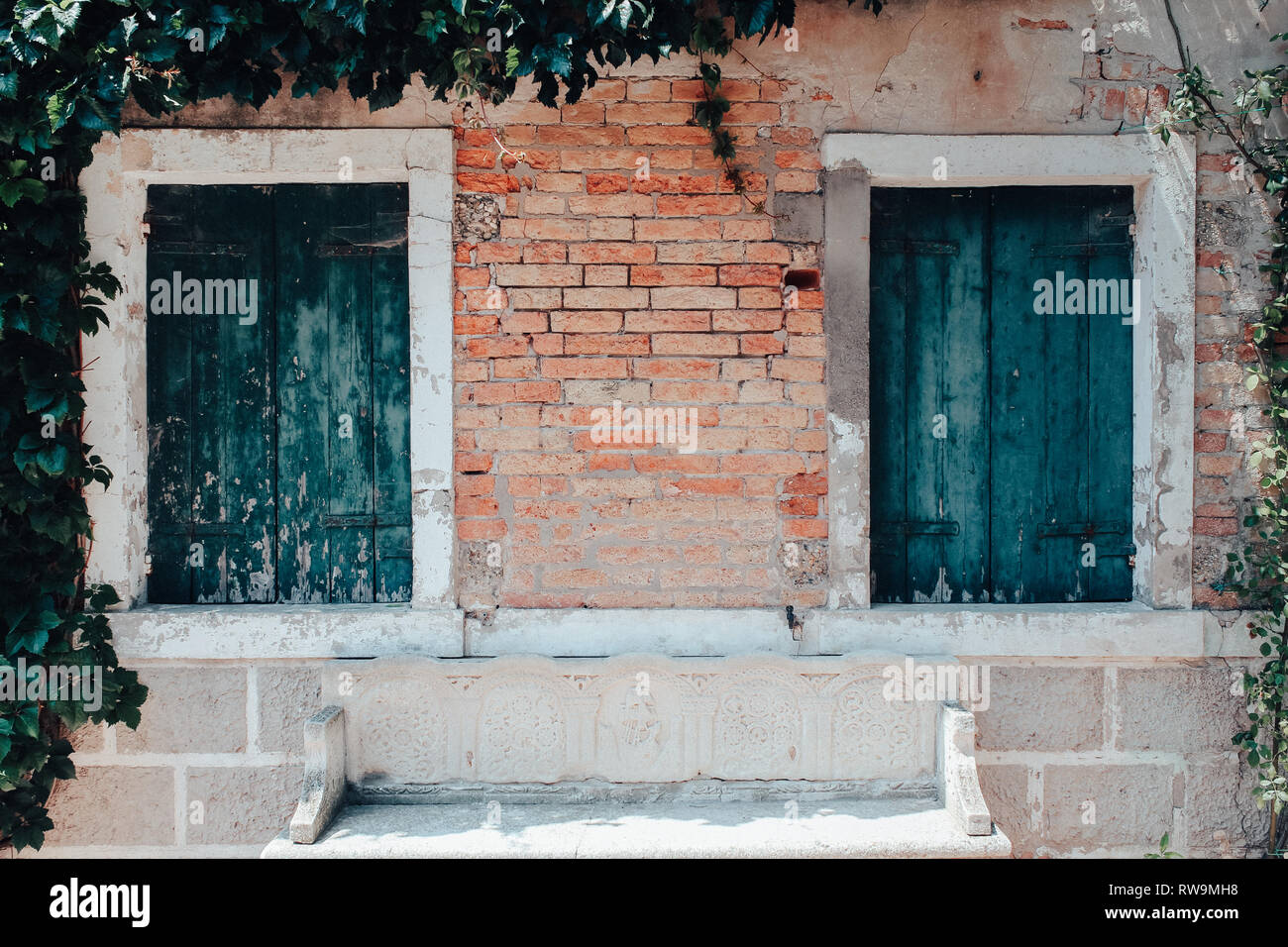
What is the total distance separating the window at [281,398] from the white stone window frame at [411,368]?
17cm

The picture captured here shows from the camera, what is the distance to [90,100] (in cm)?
297

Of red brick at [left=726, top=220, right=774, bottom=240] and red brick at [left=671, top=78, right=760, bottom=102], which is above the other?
red brick at [left=671, top=78, right=760, bottom=102]

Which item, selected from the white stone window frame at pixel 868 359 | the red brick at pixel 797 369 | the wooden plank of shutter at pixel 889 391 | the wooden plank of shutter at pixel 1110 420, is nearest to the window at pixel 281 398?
the red brick at pixel 797 369

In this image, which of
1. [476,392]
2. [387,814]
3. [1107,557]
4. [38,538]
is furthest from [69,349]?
[1107,557]

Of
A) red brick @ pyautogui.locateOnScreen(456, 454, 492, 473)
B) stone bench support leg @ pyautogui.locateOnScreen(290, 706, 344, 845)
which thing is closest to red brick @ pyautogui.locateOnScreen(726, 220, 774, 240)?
red brick @ pyautogui.locateOnScreen(456, 454, 492, 473)

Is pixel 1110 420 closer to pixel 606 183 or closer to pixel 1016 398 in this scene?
pixel 1016 398

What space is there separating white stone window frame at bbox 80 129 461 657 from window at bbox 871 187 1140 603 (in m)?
1.74

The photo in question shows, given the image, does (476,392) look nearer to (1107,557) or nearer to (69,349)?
(69,349)

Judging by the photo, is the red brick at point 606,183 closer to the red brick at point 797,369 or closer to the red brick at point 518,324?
the red brick at point 518,324

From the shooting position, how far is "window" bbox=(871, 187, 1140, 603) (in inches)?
144

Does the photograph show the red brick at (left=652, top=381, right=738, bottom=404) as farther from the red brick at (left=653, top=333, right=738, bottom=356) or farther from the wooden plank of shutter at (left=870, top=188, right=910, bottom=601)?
the wooden plank of shutter at (left=870, top=188, right=910, bottom=601)

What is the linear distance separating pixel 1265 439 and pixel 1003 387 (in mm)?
998

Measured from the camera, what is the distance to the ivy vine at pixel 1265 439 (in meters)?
3.39

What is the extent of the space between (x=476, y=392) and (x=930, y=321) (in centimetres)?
184
